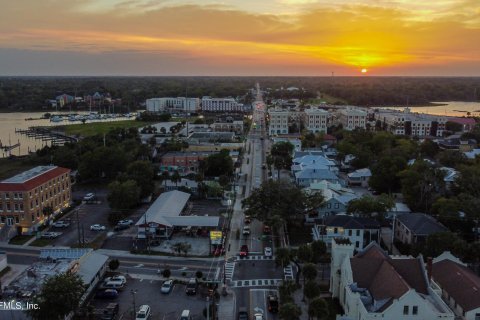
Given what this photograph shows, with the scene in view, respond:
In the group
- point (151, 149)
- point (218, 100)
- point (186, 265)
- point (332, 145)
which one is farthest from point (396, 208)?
point (218, 100)

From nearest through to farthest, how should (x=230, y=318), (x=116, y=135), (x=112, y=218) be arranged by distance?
(x=230, y=318), (x=112, y=218), (x=116, y=135)

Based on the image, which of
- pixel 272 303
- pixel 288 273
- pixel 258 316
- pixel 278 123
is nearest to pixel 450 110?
pixel 278 123

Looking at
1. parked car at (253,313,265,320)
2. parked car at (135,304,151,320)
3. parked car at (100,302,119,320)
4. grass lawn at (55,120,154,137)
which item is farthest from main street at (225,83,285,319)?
grass lawn at (55,120,154,137)

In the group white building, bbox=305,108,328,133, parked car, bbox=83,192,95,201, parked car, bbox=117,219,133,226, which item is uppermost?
white building, bbox=305,108,328,133

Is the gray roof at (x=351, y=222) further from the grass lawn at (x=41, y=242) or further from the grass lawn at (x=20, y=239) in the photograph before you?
the grass lawn at (x=20, y=239)

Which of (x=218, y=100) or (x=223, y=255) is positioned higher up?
(x=218, y=100)

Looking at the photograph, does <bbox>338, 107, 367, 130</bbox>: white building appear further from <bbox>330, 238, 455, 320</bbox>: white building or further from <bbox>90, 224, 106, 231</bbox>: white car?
<bbox>330, 238, 455, 320</bbox>: white building

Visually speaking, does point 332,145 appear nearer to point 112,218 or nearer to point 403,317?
point 112,218
